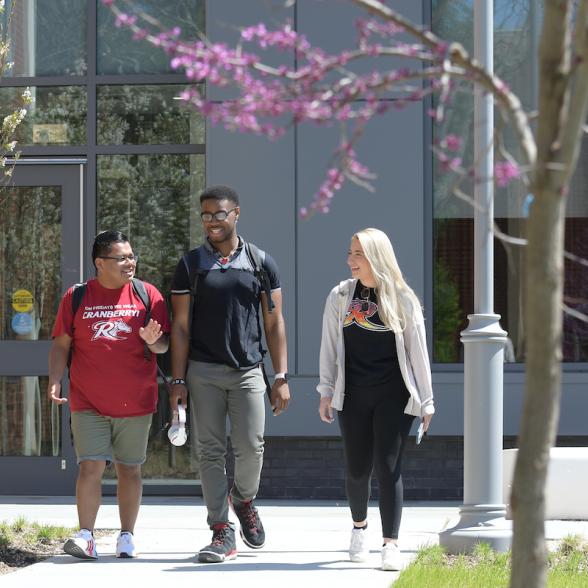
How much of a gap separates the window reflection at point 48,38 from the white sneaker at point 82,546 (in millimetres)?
4683

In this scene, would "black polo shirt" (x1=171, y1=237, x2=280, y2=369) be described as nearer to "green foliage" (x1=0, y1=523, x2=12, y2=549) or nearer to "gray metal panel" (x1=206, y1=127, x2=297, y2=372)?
"green foliage" (x1=0, y1=523, x2=12, y2=549)

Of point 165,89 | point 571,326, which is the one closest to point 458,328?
point 571,326

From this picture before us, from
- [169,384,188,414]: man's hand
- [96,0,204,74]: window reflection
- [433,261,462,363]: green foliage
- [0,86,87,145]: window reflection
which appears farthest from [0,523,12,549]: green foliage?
[96,0,204,74]: window reflection

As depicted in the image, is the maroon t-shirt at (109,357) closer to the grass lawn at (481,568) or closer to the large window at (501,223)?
the grass lawn at (481,568)

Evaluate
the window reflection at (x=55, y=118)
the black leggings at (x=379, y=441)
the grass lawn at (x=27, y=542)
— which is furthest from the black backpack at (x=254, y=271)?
the window reflection at (x=55, y=118)

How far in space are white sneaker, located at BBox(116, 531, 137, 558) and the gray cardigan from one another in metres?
1.32

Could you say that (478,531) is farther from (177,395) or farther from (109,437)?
(109,437)

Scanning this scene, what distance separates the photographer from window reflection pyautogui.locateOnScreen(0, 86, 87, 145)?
10.1 m

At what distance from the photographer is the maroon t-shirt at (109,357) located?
21.8 ft

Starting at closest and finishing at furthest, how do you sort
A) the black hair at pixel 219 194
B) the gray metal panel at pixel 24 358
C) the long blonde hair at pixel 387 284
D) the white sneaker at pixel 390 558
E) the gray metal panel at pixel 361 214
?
the white sneaker at pixel 390 558
the long blonde hair at pixel 387 284
the black hair at pixel 219 194
the gray metal panel at pixel 361 214
the gray metal panel at pixel 24 358

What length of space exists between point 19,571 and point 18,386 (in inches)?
154

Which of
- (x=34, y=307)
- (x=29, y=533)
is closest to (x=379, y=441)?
(x=29, y=533)

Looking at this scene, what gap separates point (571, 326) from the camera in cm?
963

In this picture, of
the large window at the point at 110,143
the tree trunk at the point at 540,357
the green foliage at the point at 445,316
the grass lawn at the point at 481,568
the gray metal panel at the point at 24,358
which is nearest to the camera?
the tree trunk at the point at 540,357
